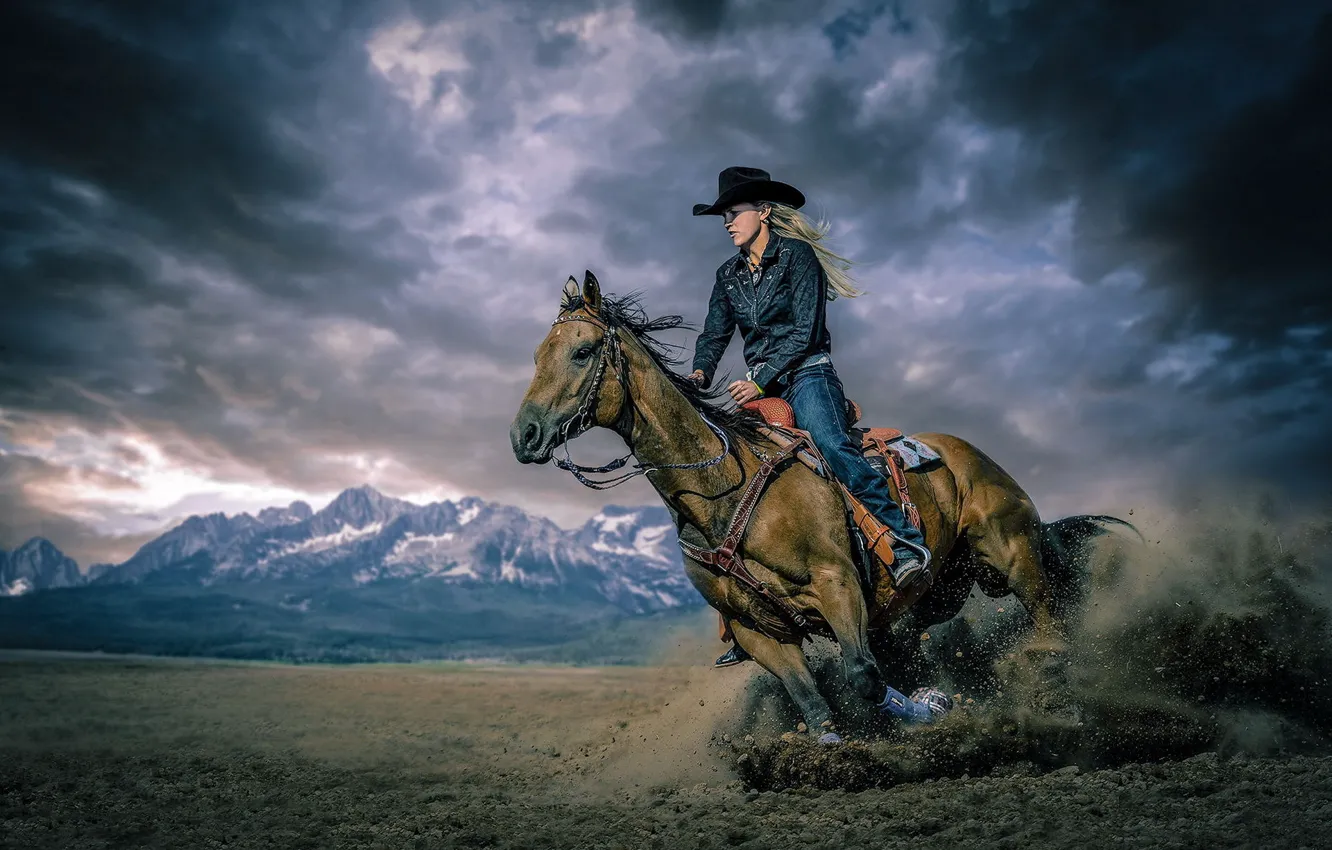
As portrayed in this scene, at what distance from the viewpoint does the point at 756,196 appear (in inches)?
276

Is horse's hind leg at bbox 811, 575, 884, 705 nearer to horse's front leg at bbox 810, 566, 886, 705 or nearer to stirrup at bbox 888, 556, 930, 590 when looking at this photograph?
horse's front leg at bbox 810, 566, 886, 705

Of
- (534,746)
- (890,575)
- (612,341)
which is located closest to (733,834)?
(890,575)

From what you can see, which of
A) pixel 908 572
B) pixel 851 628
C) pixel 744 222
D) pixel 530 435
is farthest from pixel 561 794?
pixel 744 222

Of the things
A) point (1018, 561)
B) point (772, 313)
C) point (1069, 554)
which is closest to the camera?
point (772, 313)

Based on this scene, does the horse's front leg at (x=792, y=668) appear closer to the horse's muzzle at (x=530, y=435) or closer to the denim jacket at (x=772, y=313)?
the denim jacket at (x=772, y=313)

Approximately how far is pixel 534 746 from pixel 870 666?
9.69 meters

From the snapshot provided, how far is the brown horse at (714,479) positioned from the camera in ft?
18.6

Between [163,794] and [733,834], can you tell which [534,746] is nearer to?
[163,794]

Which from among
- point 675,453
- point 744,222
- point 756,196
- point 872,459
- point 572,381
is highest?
point 756,196

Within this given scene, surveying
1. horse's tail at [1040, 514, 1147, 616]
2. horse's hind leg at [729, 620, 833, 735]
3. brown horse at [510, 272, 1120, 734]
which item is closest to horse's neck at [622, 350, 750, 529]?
brown horse at [510, 272, 1120, 734]

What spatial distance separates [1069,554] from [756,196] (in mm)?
4793

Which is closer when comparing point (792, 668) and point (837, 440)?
point (792, 668)

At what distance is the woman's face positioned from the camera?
6957 mm

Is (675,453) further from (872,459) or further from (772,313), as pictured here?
(872,459)
